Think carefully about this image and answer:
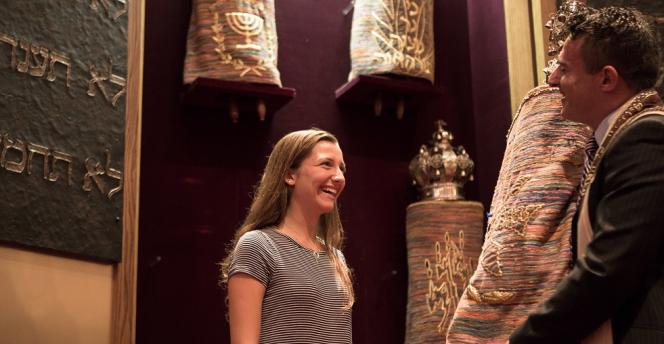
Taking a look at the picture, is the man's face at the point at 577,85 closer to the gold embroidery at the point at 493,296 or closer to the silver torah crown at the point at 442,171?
the gold embroidery at the point at 493,296

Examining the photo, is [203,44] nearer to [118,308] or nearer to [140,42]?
[140,42]

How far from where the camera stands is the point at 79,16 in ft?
12.0

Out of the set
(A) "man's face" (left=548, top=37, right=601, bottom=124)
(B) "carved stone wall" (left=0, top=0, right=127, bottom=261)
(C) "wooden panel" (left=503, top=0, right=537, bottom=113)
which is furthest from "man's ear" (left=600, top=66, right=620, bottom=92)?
(C) "wooden panel" (left=503, top=0, right=537, bottom=113)

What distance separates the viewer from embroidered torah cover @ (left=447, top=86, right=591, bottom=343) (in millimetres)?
2520

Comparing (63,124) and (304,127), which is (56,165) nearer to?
(63,124)

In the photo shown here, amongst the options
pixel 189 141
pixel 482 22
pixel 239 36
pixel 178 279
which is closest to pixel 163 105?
pixel 189 141

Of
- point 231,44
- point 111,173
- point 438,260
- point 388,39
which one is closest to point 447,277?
point 438,260

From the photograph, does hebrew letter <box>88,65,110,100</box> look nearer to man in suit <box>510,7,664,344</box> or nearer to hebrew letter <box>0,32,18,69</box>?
hebrew letter <box>0,32,18,69</box>

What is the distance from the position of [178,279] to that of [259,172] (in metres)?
0.65

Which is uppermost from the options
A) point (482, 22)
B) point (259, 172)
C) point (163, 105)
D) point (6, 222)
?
point (482, 22)

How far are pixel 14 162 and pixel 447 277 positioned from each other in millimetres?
1985

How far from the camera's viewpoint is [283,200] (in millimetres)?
2682

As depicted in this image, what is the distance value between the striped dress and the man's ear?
92 centimetres

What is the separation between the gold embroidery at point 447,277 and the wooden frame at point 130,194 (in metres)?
Result: 1.35
